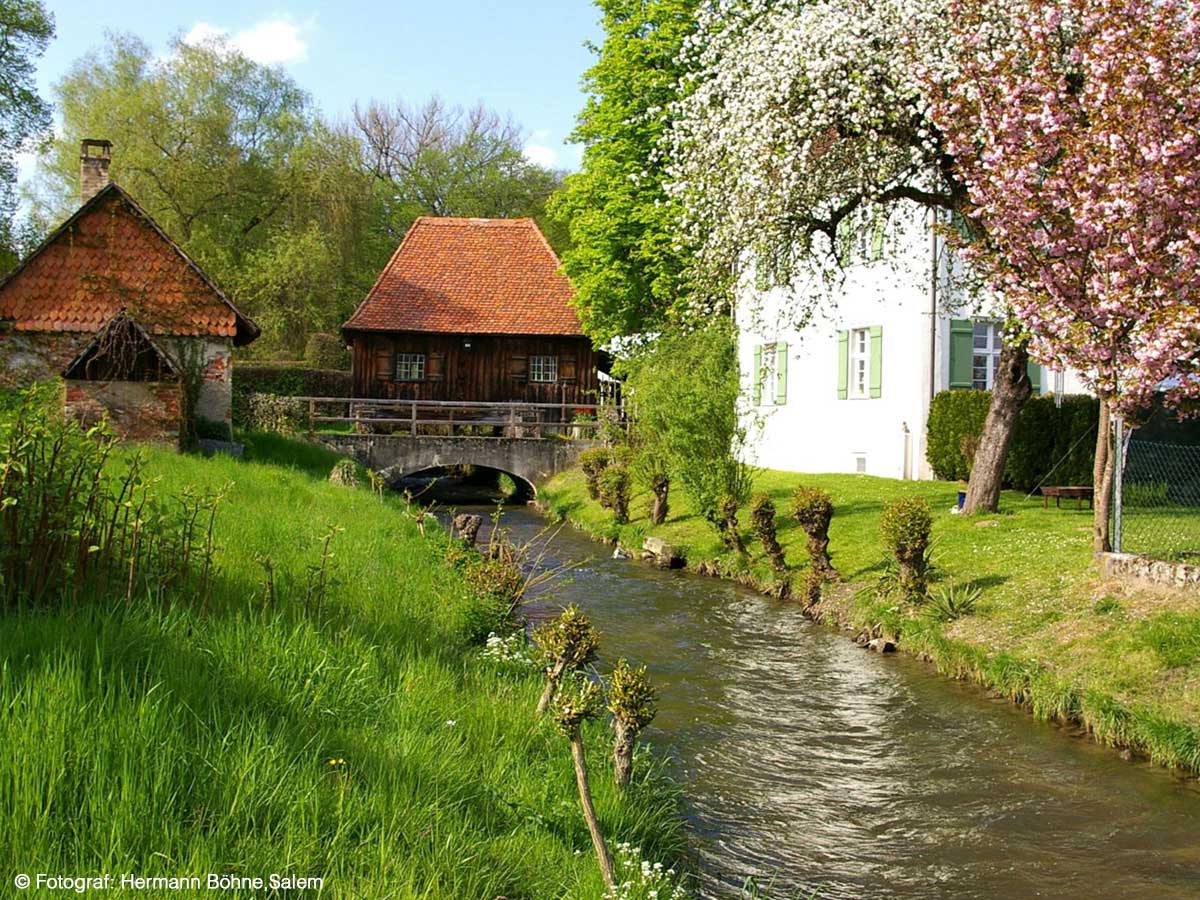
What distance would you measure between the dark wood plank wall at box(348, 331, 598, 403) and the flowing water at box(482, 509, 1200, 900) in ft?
80.7

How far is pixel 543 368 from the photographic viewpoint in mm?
36750

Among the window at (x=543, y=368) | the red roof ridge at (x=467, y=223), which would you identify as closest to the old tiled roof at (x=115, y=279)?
the window at (x=543, y=368)

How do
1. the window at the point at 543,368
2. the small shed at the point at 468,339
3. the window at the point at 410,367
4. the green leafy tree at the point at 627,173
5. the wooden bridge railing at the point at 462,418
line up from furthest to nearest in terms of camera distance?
the window at the point at 543,368 < the window at the point at 410,367 < the small shed at the point at 468,339 < the wooden bridge railing at the point at 462,418 < the green leafy tree at the point at 627,173

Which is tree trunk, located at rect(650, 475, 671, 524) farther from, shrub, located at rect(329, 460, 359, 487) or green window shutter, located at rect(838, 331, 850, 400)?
shrub, located at rect(329, 460, 359, 487)

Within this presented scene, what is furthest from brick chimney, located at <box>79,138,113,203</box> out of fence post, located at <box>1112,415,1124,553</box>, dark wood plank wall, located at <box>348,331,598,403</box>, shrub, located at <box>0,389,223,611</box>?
fence post, located at <box>1112,415,1124,553</box>

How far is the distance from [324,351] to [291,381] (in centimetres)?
510

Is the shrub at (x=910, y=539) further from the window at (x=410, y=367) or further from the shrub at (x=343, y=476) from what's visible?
the window at (x=410, y=367)

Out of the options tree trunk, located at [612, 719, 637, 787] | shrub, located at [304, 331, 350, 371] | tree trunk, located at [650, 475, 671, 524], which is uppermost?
shrub, located at [304, 331, 350, 371]

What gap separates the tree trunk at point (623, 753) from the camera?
18.6 ft

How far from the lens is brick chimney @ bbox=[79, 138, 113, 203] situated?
23.5m

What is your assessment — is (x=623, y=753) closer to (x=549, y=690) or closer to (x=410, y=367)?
(x=549, y=690)

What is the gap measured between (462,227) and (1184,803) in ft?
115

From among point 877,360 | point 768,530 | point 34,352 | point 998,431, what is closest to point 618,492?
point 877,360

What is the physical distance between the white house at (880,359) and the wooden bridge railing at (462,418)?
5.07m
